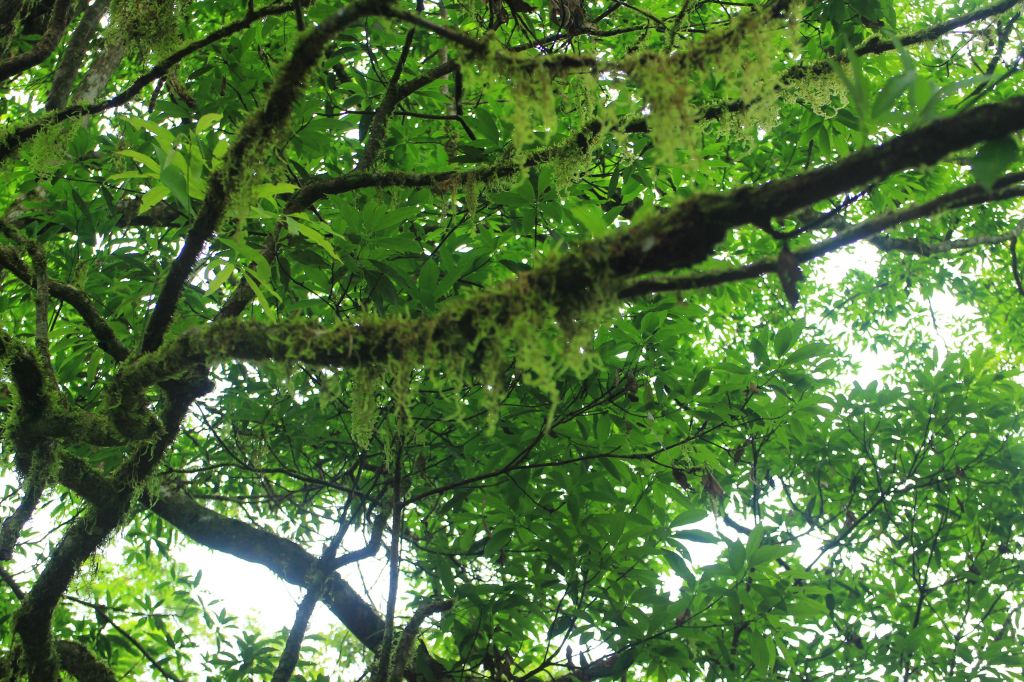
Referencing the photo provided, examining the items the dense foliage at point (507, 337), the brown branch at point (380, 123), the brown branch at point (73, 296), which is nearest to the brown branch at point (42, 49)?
the dense foliage at point (507, 337)

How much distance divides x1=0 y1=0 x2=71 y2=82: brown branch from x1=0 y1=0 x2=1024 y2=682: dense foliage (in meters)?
0.01

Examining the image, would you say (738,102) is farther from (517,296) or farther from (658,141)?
(517,296)

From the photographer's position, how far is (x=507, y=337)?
116 cm

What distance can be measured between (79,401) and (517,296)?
107 inches

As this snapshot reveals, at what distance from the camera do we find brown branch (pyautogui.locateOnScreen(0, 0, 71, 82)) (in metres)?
2.23

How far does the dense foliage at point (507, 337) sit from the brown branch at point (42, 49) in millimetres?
12

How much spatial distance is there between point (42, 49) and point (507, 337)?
213cm

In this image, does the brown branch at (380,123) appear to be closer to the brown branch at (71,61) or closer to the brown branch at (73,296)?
the brown branch at (73,296)

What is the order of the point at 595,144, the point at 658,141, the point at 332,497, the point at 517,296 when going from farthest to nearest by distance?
1. the point at 332,497
2. the point at 595,144
3. the point at 658,141
4. the point at 517,296

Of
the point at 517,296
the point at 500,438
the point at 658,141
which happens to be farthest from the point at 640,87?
the point at 500,438

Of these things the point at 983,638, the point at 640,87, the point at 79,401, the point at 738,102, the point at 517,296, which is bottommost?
the point at 983,638

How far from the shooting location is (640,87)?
133 cm

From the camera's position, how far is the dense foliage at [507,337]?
1242 millimetres

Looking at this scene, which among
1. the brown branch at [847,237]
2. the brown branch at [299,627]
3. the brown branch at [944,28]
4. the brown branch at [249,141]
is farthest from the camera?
the brown branch at [299,627]
